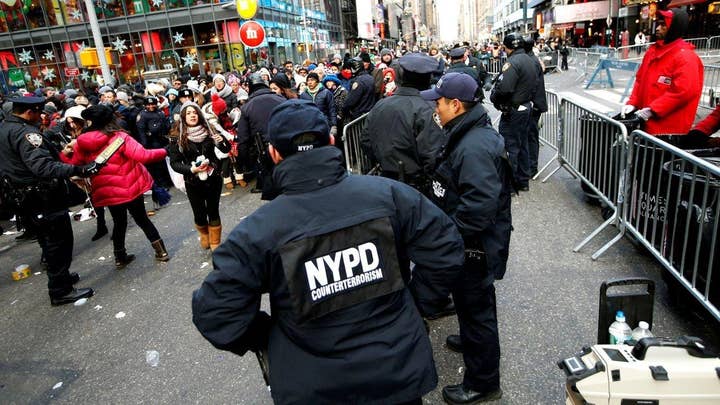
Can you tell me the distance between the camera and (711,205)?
3.20m

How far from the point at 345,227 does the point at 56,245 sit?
184 inches

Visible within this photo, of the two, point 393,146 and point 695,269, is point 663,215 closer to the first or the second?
point 695,269

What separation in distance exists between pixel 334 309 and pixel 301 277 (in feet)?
0.61

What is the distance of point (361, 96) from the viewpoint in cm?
869

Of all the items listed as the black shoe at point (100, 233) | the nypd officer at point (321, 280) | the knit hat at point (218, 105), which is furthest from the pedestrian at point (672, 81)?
the black shoe at point (100, 233)

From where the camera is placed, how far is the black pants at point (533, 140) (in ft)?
23.9

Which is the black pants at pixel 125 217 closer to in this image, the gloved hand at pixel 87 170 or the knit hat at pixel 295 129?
the gloved hand at pixel 87 170

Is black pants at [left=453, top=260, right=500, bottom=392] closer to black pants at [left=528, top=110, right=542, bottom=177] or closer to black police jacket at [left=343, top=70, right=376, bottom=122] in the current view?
black pants at [left=528, top=110, right=542, bottom=177]

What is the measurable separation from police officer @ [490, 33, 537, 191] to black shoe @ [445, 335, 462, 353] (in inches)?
142

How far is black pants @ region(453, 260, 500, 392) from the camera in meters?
2.90

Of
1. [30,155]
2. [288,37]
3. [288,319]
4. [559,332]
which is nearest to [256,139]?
[30,155]

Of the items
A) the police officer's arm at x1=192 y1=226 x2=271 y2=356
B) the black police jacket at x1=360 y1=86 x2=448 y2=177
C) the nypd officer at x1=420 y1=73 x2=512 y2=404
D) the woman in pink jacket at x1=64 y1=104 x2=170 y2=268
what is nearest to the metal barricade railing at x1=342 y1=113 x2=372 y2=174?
the woman in pink jacket at x1=64 y1=104 x2=170 y2=268

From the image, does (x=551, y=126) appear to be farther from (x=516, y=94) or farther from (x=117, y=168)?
(x=117, y=168)

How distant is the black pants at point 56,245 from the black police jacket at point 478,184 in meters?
4.36
